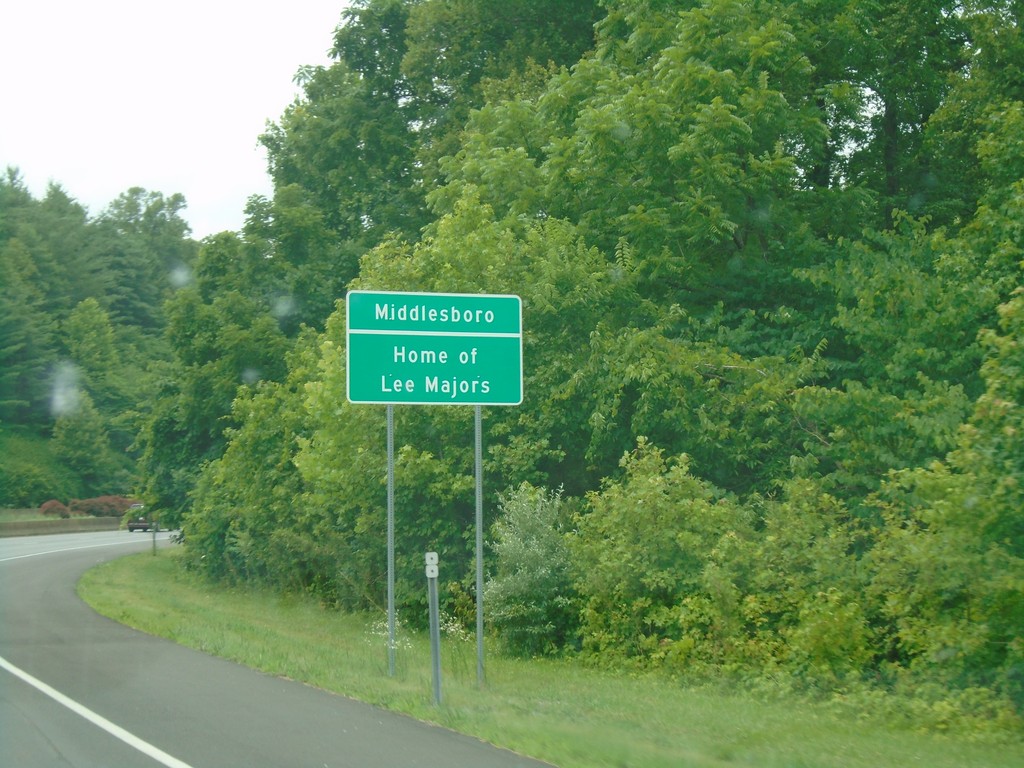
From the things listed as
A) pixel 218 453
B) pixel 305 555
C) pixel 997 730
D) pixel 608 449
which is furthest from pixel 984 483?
pixel 218 453

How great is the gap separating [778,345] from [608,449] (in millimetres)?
3734

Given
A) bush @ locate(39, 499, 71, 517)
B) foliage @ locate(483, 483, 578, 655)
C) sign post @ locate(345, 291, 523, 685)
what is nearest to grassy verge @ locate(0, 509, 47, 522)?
bush @ locate(39, 499, 71, 517)

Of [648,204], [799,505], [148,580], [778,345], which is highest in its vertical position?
[648,204]

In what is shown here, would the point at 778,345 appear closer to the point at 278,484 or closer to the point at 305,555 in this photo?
the point at 305,555

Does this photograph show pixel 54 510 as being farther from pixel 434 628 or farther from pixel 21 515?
pixel 434 628

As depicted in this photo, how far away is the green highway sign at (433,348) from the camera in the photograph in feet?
45.8

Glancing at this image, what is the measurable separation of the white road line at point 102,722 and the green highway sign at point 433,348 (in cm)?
453

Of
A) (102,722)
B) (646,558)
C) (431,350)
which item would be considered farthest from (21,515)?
(102,722)

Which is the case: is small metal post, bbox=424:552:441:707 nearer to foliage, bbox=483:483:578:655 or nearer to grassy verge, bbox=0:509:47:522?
foliage, bbox=483:483:578:655

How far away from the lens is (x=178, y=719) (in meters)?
10.7

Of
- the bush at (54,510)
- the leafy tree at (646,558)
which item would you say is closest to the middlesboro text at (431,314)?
the leafy tree at (646,558)

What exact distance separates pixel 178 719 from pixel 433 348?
17.6 ft

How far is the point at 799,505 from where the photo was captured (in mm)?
15336

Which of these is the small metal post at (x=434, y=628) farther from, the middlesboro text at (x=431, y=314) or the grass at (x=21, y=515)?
the grass at (x=21, y=515)
